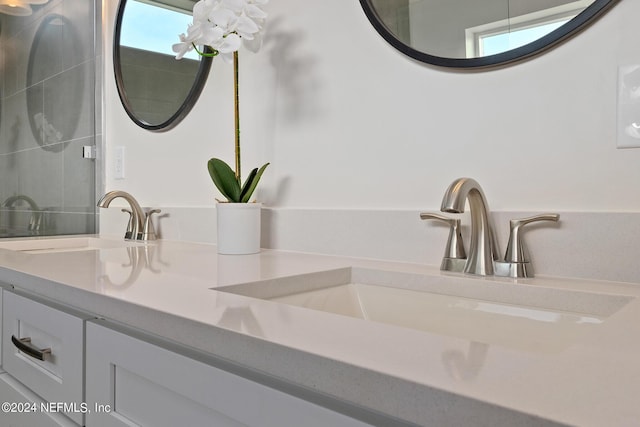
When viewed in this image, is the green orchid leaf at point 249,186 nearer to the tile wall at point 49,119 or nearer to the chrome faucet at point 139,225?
the chrome faucet at point 139,225

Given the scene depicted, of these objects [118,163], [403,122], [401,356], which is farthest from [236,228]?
[118,163]

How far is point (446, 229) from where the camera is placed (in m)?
0.87

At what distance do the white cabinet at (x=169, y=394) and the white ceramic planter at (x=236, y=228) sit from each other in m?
0.44

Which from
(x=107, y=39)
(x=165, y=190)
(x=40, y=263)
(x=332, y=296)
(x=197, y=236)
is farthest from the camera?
(x=107, y=39)

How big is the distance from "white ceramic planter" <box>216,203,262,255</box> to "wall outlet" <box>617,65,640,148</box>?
0.71m

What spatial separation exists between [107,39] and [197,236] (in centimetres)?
99

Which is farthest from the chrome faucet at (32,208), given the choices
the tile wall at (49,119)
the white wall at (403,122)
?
the white wall at (403,122)

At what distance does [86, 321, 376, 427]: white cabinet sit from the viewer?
0.41 metres

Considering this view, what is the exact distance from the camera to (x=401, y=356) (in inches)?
14.5

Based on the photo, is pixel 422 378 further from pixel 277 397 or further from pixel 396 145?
pixel 396 145

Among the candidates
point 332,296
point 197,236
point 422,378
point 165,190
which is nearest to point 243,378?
point 422,378

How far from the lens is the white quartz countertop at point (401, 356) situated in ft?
0.95

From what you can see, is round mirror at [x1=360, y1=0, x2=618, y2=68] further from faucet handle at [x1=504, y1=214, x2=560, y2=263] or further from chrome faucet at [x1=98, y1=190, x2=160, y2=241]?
chrome faucet at [x1=98, y1=190, x2=160, y2=241]

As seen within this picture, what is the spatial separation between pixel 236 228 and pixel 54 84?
1236 millimetres
